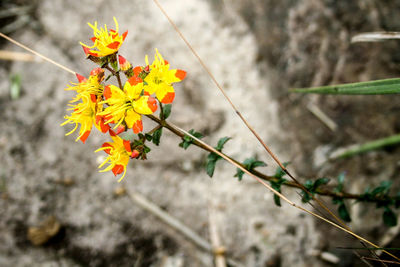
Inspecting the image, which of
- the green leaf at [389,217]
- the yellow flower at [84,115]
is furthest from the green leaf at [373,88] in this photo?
the yellow flower at [84,115]

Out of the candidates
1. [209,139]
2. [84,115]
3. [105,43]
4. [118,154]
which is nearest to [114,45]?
[105,43]

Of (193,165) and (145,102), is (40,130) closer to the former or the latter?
(193,165)

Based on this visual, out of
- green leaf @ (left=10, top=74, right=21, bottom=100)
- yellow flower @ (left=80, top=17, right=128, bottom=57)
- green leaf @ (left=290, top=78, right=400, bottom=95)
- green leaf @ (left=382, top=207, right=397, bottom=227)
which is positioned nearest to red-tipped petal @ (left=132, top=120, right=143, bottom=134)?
yellow flower @ (left=80, top=17, right=128, bottom=57)

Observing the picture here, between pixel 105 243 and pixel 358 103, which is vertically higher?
pixel 358 103

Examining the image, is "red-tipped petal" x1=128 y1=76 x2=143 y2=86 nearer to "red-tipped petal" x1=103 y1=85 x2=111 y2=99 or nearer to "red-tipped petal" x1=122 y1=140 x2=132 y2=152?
"red-tipped petal" x1=103 y1=85 x2=111 y2=99

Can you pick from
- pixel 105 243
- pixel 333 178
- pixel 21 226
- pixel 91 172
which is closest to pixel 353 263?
pixel 333 178

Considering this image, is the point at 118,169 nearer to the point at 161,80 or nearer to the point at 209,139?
the point at 161,80
